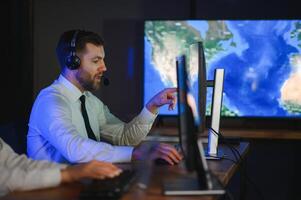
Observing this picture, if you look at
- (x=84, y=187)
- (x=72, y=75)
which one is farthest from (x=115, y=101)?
(x=84, y=187)

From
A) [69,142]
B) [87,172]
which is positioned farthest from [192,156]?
[69,142]

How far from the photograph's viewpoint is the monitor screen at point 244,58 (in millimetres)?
3131

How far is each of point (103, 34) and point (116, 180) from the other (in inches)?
89.5

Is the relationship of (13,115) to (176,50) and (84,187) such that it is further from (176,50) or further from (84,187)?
(84,187)

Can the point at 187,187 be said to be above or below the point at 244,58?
below

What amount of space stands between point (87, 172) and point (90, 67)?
35.6 inches

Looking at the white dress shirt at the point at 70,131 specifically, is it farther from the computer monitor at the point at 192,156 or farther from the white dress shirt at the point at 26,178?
the computer monitor at the point at 192,156

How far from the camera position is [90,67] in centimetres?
222

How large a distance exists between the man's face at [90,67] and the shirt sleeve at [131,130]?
319 millimetres

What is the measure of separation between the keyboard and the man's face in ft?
2.91

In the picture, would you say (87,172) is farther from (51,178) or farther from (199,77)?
(199,77)

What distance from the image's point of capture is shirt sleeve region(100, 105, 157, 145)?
95.7 inches

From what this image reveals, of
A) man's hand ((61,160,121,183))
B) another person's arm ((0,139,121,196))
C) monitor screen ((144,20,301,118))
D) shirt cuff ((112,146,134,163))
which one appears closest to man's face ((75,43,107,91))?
shirt cuff ((112,146,134,163))

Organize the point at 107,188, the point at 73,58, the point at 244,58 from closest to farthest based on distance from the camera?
the point at 107,188 → the point at 73,58 → the point at 244,58
